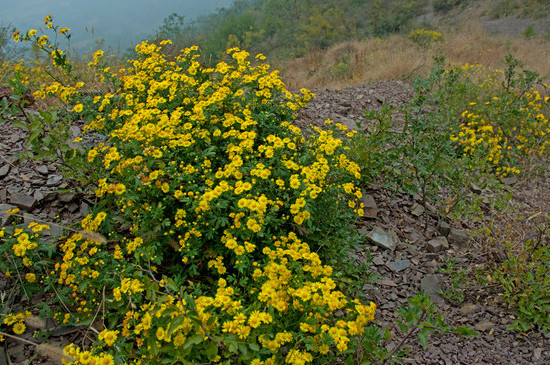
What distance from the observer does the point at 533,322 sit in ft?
8.73

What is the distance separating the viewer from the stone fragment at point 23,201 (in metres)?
3.08

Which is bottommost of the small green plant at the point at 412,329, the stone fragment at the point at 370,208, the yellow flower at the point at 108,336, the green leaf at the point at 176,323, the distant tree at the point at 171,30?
the stone fragment at the point at 370,208

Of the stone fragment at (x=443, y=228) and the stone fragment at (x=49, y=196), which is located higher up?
the stone fragment at (x=49, y=196)

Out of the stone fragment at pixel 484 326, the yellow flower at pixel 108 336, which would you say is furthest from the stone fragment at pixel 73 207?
the stone fragment at pixel 484 326

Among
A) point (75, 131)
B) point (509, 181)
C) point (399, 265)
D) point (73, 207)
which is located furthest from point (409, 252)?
point (75, 131)

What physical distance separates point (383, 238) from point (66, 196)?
2.80 meters

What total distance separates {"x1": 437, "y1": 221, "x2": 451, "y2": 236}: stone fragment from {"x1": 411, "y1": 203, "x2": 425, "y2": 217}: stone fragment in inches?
10.3

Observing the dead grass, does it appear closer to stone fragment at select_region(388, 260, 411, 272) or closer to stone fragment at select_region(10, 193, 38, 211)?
stone fragment at select_region(388, 260, 411, 272)

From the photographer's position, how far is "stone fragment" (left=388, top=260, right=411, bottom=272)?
321 cm

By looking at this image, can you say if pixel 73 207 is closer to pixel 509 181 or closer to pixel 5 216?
pixel 5 216

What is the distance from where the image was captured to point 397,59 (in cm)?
827

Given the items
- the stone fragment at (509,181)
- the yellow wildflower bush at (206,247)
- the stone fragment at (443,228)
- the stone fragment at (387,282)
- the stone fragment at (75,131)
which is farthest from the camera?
Result: the stone fragment at (509,181)

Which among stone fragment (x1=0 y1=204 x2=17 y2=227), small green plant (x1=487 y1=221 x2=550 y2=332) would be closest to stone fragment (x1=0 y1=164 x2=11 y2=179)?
stone fragment (x1=0 y1=204 x2=17 y2=227)

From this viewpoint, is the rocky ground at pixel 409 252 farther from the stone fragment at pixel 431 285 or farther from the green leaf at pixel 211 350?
the green leaf at pixel 211 350
